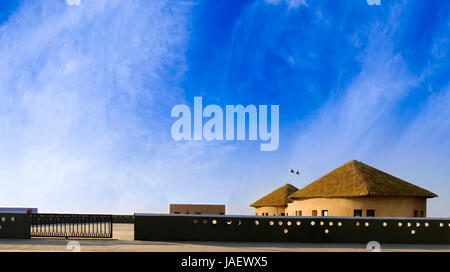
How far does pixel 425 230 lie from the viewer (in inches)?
818

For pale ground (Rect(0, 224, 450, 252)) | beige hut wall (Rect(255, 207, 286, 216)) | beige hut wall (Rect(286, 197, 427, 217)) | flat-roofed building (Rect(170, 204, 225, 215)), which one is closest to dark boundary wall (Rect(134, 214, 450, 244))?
pale ground (Rect(0, 224, 450, 252))

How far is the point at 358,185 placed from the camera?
3622cm

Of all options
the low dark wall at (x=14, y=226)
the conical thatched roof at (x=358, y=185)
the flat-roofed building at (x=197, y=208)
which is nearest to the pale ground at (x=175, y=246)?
the low dark wall at (x=14, y=226)

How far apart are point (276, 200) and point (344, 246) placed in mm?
42119

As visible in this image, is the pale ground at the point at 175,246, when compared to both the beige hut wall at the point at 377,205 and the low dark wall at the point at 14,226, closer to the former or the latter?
the low dark wall at the point at 14,226

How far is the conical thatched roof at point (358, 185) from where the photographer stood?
117 feet

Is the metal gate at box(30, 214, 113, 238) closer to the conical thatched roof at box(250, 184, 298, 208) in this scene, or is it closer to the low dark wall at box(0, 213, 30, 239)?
the low dark wall at box(0, 213, 30, 239)

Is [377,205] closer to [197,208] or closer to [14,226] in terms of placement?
[14,226]

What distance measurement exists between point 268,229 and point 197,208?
54107 millimetres

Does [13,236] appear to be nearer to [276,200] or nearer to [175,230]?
[175,230]

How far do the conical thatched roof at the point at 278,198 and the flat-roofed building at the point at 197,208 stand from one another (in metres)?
9.46

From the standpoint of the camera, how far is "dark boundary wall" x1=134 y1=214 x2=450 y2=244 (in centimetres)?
1947

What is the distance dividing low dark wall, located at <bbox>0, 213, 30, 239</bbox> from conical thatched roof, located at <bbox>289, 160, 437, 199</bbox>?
25.9 metres
